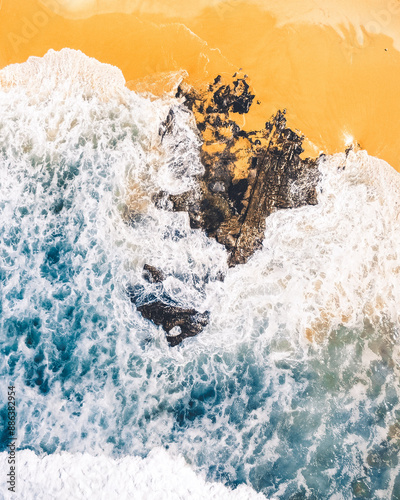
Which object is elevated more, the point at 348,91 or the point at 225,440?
the point at 348,91

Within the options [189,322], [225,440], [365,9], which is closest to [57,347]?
[189,322]

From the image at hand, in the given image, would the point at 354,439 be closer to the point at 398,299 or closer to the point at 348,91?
the point at 398,299

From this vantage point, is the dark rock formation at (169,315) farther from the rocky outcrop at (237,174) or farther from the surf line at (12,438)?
the surf line at (12,438)

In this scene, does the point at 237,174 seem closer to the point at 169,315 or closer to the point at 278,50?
the point at 278,50

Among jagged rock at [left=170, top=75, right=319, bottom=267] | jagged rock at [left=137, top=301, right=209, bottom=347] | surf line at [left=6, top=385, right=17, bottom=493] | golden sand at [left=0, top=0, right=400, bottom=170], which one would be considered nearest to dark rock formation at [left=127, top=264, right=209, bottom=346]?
jagged rock at [left=137, top=301, right=209, bottom=347]

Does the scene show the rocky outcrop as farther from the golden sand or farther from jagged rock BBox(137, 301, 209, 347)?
the golden sand
